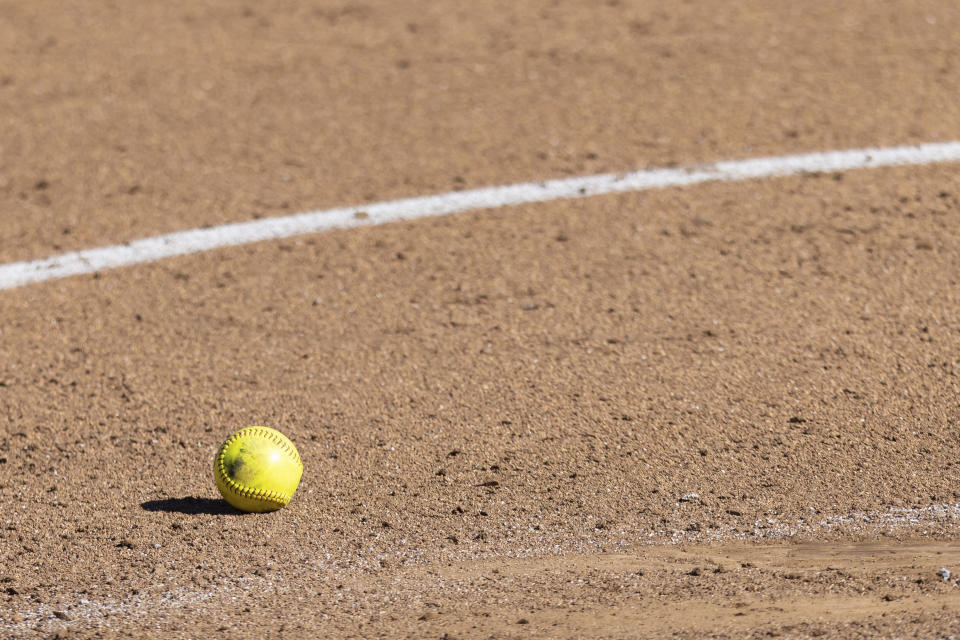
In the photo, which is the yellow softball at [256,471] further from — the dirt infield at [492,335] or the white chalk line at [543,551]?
the white chalk line at [543,551]

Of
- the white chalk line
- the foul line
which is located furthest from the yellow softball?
the foul line

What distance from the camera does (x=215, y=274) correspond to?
6.34 metres

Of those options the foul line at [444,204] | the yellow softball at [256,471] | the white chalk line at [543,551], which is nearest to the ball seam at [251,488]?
the yellow softball at [256,471]

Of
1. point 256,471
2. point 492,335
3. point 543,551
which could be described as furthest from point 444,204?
point 543,551

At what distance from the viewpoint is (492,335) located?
571 cm

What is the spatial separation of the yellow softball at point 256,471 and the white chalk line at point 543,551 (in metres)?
0.39

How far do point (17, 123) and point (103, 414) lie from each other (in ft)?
12.1

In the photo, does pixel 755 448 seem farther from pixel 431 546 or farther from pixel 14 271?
pixel 14 271

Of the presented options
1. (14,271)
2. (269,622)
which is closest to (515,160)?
(14,271)

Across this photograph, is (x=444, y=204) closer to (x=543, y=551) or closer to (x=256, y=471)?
(x=256, y=471)

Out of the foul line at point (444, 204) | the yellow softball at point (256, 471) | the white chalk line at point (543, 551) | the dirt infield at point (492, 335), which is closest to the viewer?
the white chalk line at point (543, 551)

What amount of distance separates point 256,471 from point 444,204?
2.88 metres

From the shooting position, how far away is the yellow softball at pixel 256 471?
4.45 m

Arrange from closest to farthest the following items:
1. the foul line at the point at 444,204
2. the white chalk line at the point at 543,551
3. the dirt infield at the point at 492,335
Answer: the white chalk line at the point at 543,551 → the dirt infield at the point at 492,335 → the foul line at the point at 444,204
